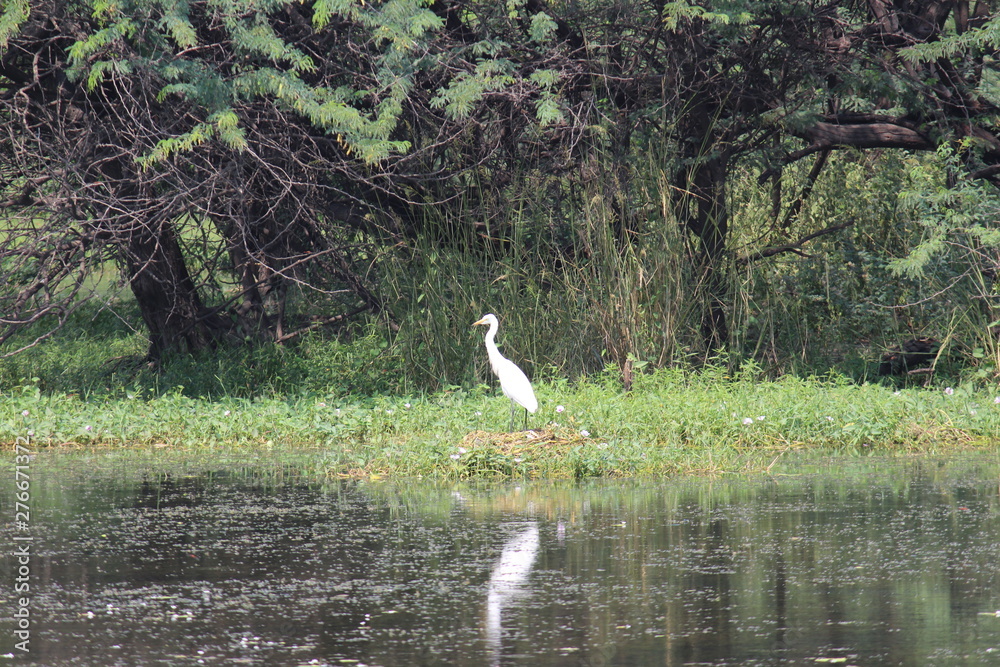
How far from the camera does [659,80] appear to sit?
1027cm

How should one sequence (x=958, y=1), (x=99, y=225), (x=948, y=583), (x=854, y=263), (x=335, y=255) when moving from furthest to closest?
(x=854, y=263), (x=335, y=255), (x=958, y=1), (x=99, y=225), (x=948, y=583)

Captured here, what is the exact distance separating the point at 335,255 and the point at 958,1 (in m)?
5.91

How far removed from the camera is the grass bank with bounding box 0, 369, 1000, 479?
6.97m

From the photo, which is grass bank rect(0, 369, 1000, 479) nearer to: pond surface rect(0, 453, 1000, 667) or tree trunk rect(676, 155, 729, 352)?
pond surface rect(0, 453, 1000, 667)

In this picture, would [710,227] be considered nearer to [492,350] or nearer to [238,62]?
[492,350]

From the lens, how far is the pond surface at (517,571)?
12.5 ft

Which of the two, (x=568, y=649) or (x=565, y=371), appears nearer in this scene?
(x=568, y=649)

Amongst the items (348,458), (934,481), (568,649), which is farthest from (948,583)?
(348,458)

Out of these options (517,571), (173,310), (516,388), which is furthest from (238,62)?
(517,571)

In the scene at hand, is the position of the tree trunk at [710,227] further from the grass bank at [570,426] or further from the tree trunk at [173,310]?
the tree trunk at [173,310]

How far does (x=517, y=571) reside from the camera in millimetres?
4715

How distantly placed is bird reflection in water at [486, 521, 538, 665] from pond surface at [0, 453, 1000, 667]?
0.05 ft

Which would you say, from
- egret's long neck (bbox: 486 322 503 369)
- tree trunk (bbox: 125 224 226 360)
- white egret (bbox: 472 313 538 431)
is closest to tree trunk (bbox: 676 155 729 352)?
egret's long neck (bbox: 486 322 503 369)

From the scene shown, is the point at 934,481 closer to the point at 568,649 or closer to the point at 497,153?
the point at 568,649
